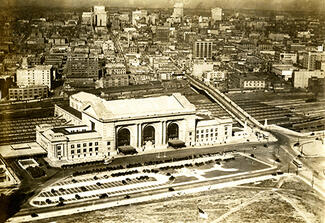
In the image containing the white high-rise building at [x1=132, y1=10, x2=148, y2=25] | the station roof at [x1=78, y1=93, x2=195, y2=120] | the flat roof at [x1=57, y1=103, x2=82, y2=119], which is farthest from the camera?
the white high-rise building at [x1=132, y1=10, x2=148, y2=25]

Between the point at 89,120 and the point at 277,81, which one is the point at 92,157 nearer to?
the point at 89,120

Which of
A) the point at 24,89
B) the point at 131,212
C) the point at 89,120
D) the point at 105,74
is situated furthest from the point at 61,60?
the point at 131,212

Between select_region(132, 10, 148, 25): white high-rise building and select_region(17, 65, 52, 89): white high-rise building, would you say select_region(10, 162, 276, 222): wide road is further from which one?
select_region(17, 65, 52, 89): white high-rise building

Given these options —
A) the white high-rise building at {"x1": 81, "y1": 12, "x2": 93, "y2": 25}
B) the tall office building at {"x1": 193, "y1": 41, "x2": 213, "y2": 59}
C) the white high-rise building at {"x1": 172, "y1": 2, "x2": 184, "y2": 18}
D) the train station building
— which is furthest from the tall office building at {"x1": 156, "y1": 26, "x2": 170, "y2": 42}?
the train station building

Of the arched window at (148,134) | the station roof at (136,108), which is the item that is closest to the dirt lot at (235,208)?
the arched window at (148,134)

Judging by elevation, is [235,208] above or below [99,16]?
below

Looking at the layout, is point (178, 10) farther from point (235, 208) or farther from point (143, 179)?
point (235, 208)

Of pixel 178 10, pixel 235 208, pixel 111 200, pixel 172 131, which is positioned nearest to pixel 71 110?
pixel 172 131
